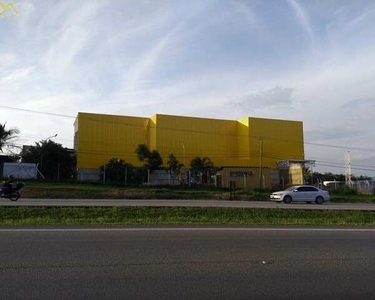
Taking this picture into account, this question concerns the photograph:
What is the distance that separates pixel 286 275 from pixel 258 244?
8.42 feet

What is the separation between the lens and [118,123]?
66.5m

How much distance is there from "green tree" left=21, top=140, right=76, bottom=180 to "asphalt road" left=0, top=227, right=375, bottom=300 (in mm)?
42673

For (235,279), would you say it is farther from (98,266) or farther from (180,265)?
(98,266)

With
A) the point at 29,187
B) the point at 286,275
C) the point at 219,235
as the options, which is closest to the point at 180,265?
A: the point at 286,275

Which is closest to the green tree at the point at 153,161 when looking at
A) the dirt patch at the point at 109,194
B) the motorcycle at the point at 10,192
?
the dirt patch at the point at 109,194

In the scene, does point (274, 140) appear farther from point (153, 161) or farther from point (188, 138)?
point (153, 161)

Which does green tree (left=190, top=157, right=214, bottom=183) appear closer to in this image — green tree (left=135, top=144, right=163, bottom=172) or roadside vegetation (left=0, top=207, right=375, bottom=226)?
green tree (left=135, top=144, right=163, bottom=172)

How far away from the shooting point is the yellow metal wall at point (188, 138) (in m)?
64.7

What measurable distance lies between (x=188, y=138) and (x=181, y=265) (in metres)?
62.3

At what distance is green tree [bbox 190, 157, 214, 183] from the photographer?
175 feet

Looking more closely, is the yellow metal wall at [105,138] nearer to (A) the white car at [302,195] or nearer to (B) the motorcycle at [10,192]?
(A) the white car at [302,195]

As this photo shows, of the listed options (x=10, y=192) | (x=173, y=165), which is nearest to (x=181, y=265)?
(x=10, y=192)

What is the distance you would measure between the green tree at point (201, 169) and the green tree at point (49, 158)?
623 inches

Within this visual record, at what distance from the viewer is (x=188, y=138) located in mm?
69250
